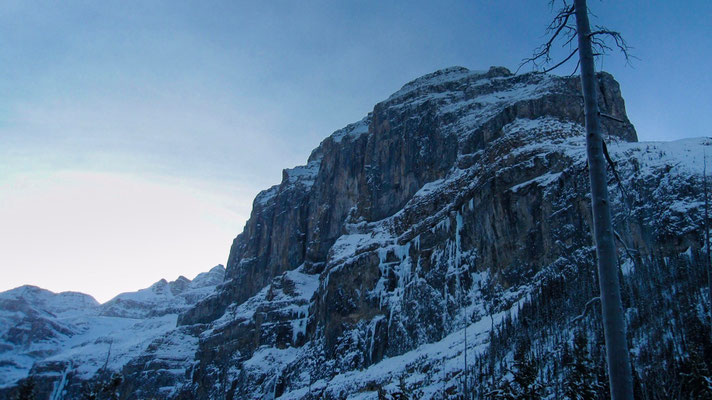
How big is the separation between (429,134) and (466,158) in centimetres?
2522

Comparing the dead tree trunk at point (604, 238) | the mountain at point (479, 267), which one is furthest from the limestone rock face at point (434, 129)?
the dead tree trunk at point (604, 238)

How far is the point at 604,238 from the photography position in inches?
278

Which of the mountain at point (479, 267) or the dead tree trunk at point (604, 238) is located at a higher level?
the mountain at point (479, 267)

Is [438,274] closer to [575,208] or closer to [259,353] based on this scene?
[575,208]

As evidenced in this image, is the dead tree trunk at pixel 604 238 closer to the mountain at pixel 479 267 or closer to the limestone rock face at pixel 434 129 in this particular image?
the mountain at pixel 479 267

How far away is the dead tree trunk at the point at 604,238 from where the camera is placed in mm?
6426

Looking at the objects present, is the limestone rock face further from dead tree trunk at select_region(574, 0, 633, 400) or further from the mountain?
dead tree trunk at select_region(574, 0, 633, 400)

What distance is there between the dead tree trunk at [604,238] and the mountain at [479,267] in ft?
144

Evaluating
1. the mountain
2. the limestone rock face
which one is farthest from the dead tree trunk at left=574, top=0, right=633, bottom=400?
the limestone rock face

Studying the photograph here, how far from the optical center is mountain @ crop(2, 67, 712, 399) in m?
79.5

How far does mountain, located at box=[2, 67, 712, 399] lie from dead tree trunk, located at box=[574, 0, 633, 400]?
43806mm

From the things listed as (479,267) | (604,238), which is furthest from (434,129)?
(604,238)

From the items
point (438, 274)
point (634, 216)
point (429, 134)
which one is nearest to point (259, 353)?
point (438, 274)

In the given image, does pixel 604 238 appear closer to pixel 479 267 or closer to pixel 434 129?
pixel 479 267
